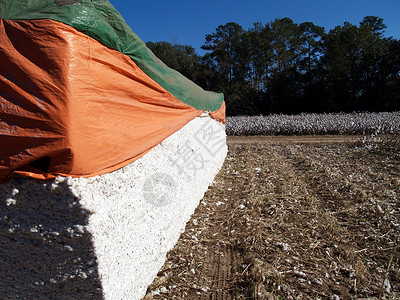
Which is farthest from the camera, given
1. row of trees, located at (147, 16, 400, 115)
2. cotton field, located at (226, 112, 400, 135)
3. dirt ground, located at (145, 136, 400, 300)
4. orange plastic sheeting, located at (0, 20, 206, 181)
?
row of trees, located at (147, 16, 400, 115)

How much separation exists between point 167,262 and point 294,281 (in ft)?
4.33

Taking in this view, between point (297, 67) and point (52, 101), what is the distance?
35389 mm

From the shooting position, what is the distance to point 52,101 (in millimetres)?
1406

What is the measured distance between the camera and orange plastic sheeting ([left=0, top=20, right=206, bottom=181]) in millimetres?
1408

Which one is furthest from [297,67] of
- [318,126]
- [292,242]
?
[292,242]

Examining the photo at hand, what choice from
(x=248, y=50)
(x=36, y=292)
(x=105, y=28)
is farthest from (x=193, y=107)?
(x=248, y=50)

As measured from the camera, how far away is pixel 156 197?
2416 mm

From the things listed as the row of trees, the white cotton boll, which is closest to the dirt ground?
the white cotton boll

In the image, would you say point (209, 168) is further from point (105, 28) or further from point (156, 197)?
point (105, 28)

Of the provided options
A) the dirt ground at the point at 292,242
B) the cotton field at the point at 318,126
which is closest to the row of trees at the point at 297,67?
the cotton field at the point at 318,126

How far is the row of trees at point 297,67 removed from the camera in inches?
1045

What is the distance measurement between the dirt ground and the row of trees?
76.3 ft

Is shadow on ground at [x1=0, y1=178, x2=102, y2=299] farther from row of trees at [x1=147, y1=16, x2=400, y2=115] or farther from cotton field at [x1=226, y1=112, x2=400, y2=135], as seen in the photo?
row of trees at [x1=147, y1=16, x2=400, y2=115]

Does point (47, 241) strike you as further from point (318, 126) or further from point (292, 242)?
point (318, 126)
